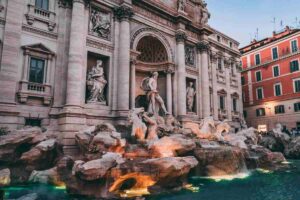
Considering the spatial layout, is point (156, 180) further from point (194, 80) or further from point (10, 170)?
point (194, 80)

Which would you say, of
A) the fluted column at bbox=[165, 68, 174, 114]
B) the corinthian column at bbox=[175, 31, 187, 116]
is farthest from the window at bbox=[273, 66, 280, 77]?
the fluted column at bbox=[165, 68, 174, 114]

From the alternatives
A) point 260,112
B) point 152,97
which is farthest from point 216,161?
point 260,112

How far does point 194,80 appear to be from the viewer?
77.7 feet

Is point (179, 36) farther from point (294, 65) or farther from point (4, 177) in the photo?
point (294, 65)

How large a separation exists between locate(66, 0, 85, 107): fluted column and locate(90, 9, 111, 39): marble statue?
1067mm

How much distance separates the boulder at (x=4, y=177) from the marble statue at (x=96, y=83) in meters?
6.36

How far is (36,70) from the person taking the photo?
14.5m

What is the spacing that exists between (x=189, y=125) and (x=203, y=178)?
8253mm

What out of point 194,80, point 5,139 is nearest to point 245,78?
point 194,80

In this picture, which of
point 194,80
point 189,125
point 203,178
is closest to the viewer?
point 203,178

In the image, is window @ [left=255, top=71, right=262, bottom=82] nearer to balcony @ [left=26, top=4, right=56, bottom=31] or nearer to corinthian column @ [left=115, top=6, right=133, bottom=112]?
corinthian column @ [left=115, top=6, right=133, bottom=112]

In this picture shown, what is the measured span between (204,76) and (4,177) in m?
18.4

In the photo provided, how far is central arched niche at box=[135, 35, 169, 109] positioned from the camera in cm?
2081

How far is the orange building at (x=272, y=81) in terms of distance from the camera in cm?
3028
